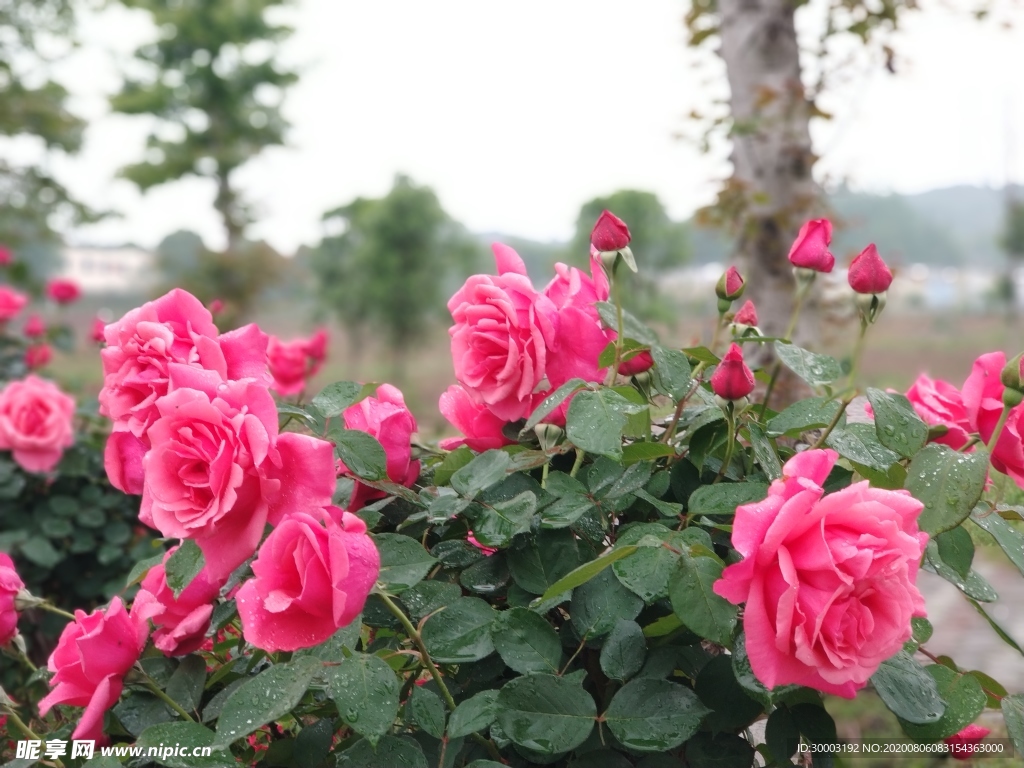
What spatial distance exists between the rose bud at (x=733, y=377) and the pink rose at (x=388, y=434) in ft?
0.87

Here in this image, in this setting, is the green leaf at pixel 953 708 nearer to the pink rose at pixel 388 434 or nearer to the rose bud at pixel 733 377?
the rose bud at pixel 733 377

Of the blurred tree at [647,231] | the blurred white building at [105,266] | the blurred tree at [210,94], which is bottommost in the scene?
the blurred white building at [105,266]

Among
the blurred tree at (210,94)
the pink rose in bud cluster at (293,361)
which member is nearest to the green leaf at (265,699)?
the pink rose in bud cluster at (293,361)

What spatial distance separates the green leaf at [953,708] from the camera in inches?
22.6

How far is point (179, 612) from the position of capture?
687mm

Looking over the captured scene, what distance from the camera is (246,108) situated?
14.7 meters

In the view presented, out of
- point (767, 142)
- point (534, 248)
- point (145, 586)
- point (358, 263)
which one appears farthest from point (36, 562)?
point (534, 248)

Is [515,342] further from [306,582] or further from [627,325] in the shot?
[306,582]

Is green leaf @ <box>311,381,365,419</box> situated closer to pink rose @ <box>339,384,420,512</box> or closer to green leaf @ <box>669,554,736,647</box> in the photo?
pink rose @ <box>339,384,420,512</box>

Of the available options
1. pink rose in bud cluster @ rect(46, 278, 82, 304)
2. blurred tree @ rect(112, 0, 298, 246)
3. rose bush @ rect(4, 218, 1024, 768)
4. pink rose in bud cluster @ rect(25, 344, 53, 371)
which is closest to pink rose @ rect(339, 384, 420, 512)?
rose bush @ rect(4, 218, 1024, 768)

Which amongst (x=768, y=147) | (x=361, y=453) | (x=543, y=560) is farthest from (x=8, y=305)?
(x=543, y=560)

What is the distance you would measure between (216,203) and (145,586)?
15.2 m

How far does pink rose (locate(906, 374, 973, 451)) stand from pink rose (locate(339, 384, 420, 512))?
0.43 metres

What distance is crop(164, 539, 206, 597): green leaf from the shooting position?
0.60 m
